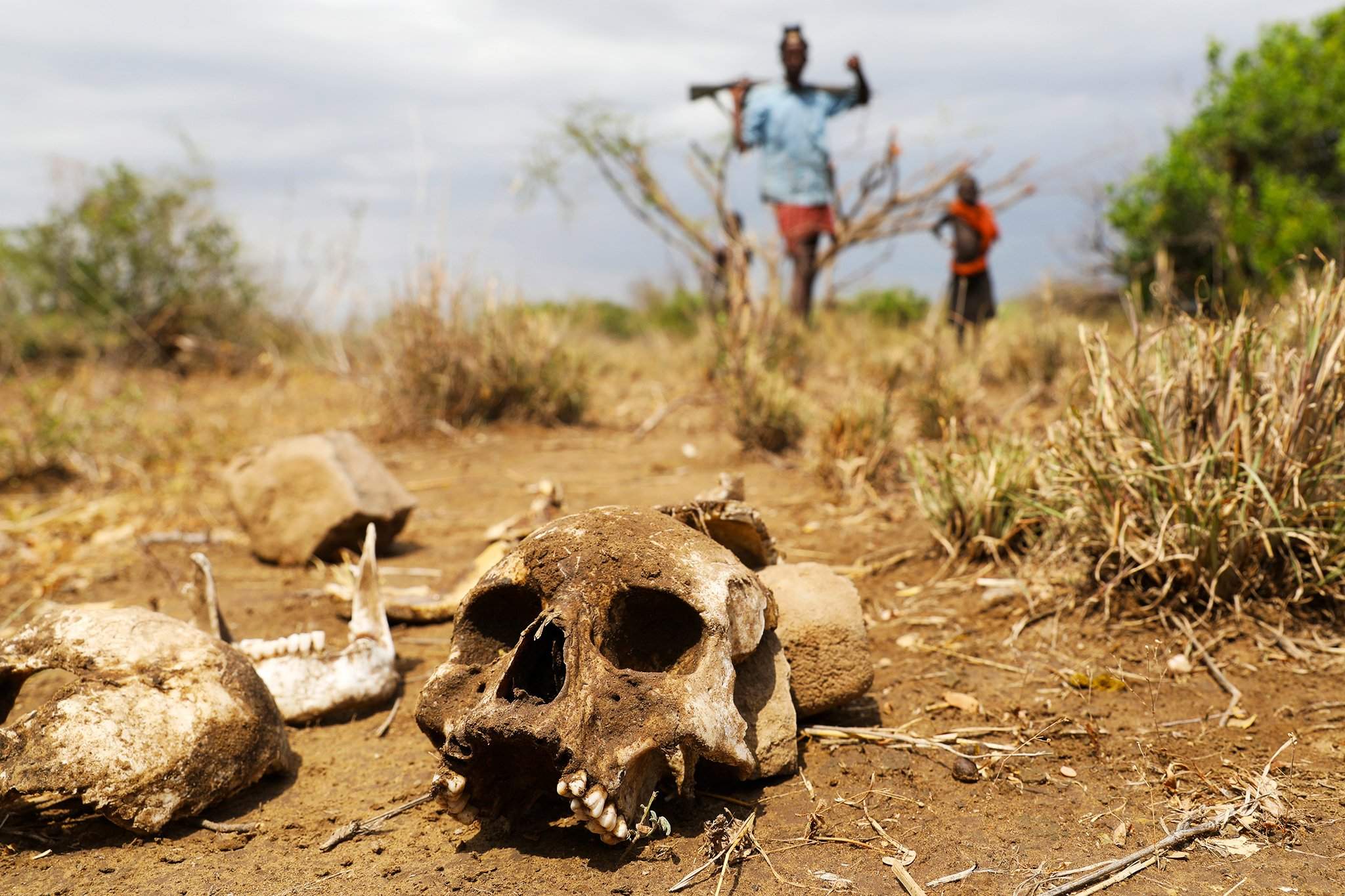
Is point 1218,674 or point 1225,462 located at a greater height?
point 1225,462

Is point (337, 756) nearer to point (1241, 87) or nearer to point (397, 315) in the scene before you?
point (397, 315)

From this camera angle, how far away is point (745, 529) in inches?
137

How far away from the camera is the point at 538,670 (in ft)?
9.18

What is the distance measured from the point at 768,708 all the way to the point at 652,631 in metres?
0.42

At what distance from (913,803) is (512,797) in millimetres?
1103

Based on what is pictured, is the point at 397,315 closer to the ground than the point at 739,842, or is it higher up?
higher up

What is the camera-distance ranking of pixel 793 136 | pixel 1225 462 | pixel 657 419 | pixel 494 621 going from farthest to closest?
pixel 793 136, pixel 657 419, pixel 1225 462, pixel 494 621

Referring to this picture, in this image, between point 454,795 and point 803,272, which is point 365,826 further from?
point 803,272

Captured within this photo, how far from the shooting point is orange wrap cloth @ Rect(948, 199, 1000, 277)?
9945mm

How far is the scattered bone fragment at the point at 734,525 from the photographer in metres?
3.33

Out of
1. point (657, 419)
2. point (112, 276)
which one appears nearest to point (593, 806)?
point (657, 419)

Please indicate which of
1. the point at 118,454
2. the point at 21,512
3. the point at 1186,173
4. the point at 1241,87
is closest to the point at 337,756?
the point at 21,512

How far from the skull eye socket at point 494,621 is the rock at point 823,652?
799 mm

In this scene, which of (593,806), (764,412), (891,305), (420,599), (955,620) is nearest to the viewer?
(593,806)
